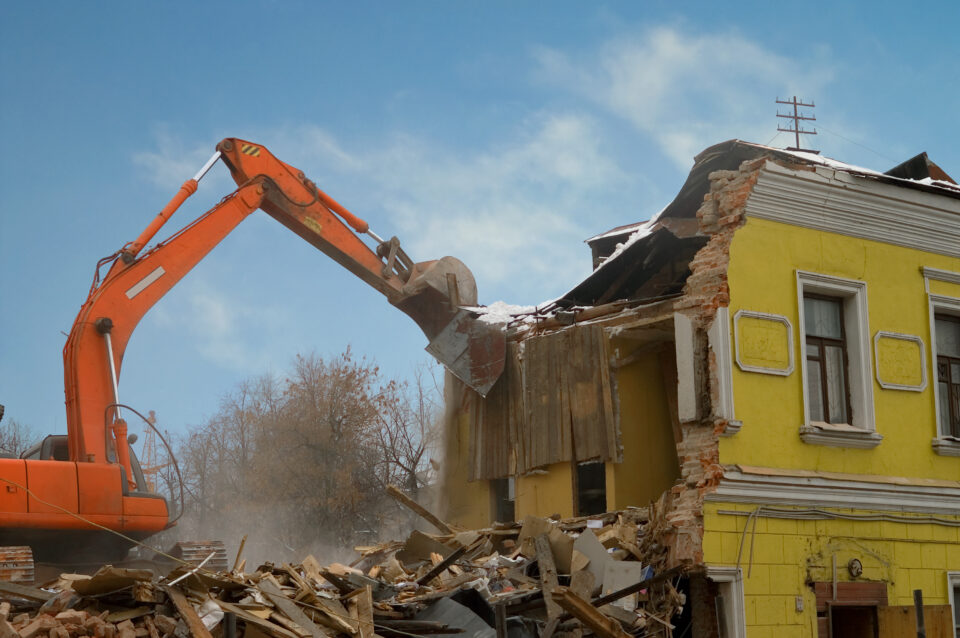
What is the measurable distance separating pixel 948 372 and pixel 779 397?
3.54 metres

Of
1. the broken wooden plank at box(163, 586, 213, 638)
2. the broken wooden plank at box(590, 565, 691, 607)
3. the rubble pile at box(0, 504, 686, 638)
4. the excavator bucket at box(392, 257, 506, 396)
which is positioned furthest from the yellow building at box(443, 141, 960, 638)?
the broken wooden plank at box(163, 586, 213, 638)

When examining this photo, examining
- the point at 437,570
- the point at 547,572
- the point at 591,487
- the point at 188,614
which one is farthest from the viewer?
the point at 591,487

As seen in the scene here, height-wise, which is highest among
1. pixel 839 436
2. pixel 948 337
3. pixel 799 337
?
pixel 948 337

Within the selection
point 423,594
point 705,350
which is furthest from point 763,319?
point 423,594

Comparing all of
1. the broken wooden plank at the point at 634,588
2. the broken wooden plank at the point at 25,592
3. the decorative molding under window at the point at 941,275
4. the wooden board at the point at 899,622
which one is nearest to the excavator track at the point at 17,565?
the broken wooden plank at the point at 25,592

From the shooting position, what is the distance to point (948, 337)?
15312mm

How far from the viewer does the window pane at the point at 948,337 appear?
49.9 ft

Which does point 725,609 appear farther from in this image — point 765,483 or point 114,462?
point 114,462

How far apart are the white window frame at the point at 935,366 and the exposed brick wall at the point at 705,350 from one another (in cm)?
357

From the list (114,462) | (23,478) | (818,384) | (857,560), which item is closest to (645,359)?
(818,384)

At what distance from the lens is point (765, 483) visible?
1266 cm

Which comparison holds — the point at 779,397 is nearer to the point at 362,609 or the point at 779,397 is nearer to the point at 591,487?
the point at 591,487

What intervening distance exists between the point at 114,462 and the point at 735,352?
7.79m

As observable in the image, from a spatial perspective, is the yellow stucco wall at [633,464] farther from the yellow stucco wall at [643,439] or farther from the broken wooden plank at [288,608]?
the broken wooden plank at [288,608]
